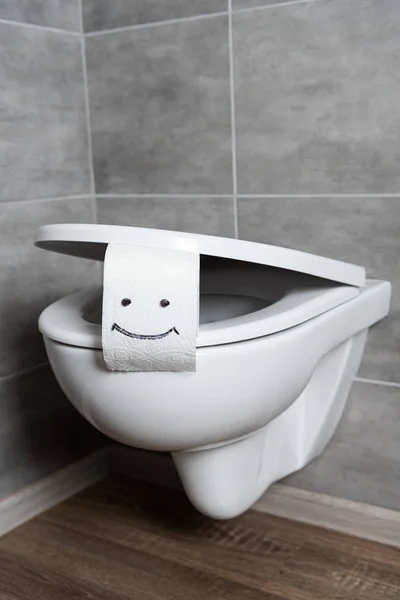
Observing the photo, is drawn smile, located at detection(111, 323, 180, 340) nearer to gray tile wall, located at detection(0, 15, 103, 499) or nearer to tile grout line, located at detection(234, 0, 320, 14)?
gray tile wall, located at detection(0, 15, 103, 499)

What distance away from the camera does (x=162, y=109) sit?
1400 millimetres

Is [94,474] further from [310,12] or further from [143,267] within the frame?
[310,12]

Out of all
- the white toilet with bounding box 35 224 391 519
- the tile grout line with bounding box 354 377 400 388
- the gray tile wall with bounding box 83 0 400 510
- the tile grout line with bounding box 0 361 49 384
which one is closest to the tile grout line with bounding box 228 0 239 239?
the gray tile wall with bounding box 83 0 400 510

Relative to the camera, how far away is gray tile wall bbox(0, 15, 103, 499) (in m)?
1.34

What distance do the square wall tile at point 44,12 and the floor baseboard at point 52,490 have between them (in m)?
0.89

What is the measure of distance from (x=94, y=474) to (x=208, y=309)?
513 millimetres

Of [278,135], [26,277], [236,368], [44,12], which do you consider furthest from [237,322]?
[44,12]

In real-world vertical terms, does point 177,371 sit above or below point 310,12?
below

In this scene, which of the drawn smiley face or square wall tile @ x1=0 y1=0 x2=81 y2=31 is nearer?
the drawn smiley face

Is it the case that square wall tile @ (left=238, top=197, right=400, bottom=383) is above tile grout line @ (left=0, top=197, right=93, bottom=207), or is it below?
below

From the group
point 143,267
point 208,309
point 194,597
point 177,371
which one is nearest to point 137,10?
point 208,309

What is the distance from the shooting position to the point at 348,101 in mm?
1202

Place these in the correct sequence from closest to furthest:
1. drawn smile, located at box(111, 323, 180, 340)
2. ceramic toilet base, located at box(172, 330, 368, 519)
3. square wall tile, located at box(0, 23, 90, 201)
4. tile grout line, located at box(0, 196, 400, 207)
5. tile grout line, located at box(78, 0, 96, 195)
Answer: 1. drawn smile, located at box(111, 323, 180, 340)
2. ceramic toilet base, located at box(172, 330, 368, 519)
3. tile grout line, located at box(0, 196, 400, 207)
4. square wall tile, located at box(0, 23, 90, 201)
5. tile grout line, located at box(78, 0, 96, 195)

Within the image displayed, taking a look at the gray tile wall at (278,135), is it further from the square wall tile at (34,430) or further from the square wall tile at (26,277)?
the square wall tile at (34,430)
